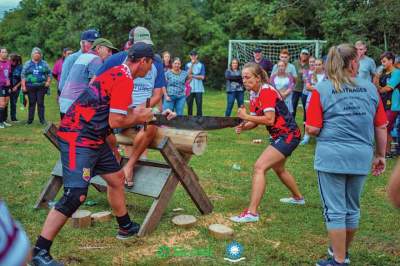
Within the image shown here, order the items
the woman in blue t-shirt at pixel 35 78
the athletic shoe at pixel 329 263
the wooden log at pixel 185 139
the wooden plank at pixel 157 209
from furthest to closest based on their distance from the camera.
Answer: the woman in blue t-shirt at pixel 35 78 < the wooden log at pixel 185 139 < the wooden plank at pixel 157 209 < the athletic shoe at pixel 329 263

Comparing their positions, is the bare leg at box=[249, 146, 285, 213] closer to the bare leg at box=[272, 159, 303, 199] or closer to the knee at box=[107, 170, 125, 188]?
the bare leg at box=[272, 159, 303, 199]

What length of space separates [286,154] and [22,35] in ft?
117

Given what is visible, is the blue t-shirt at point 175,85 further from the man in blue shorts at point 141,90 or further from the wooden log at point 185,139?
the wooden log at point 185,139

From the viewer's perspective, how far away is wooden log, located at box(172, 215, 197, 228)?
541cm

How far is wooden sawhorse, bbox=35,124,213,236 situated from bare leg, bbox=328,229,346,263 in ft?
6.00

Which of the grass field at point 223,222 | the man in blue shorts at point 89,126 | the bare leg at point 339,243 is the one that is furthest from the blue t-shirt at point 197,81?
the bare leg at point 339,243

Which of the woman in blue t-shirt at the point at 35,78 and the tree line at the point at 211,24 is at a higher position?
the tree line at the point at 211,24

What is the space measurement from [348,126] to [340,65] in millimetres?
484

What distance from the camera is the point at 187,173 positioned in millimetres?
5488

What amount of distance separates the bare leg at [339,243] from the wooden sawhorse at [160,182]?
1.83 m

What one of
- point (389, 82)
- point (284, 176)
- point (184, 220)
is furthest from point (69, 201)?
point (389, 82)

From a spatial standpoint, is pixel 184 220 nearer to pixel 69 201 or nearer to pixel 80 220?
pixel 80 220

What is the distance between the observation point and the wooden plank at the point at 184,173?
17.0 ft

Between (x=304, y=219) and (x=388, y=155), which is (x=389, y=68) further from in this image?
(x=304, y=219)
